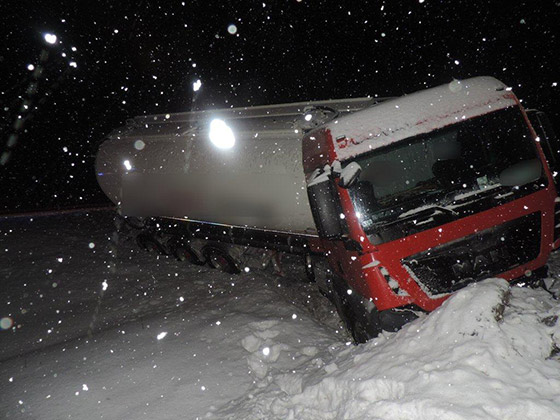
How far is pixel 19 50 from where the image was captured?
2917cm

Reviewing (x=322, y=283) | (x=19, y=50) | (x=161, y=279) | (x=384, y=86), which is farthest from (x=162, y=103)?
(x=322, y=283)

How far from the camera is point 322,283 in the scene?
5.72m

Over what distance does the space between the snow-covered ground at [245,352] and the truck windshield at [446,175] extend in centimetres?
89

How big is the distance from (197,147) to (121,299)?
3.38 m

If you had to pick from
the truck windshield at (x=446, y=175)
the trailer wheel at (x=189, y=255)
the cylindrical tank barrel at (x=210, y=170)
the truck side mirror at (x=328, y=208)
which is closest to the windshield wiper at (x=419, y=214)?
the truck windshield at (x=446, y=175)

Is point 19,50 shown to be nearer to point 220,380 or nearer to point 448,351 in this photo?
point 220,380

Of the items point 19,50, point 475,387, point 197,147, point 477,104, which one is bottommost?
point 475,387

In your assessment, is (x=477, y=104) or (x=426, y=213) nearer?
(x=426, y=213)

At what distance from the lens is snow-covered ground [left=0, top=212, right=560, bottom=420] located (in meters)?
2.57

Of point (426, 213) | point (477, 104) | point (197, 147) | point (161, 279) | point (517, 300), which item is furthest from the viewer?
point (161, 279)

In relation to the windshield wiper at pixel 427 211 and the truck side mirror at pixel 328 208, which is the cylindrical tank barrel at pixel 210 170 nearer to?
the truck side mirror at pixel 328 208

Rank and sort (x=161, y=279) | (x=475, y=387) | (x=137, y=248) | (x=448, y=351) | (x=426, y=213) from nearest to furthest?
(x=475, y=387)
(x=448, y=351)
(x=426, y=213)
(x=161, y=279)
(x=137, y=248)

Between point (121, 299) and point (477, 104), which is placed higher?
point (477, 104)

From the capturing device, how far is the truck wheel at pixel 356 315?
4.01 meters
